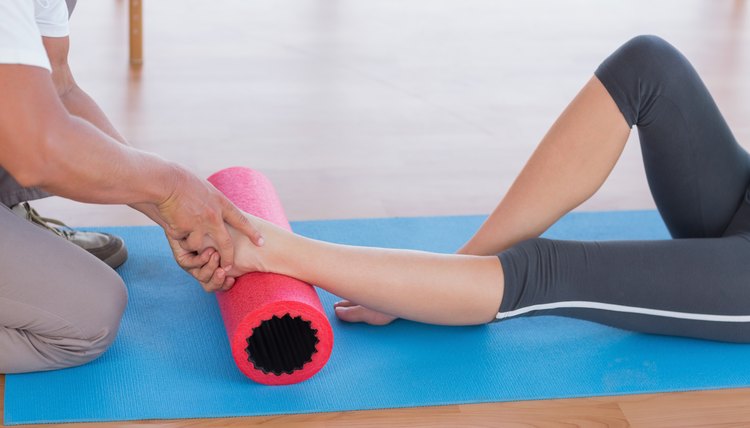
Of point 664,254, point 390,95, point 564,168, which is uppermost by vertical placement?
point 564,168

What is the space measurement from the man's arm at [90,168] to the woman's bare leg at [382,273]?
0.06 meters

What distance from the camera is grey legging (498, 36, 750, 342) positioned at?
5.91ft

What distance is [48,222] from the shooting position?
2184 mm

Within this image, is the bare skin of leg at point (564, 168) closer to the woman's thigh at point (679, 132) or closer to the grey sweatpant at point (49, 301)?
the woman's thigh at point (679, 132)

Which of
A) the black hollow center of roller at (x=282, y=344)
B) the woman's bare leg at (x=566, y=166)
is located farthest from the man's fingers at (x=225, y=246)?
the woman's bare leg at (x=566, y=166)

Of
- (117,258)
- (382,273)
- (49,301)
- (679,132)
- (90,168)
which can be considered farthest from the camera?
(117,258)

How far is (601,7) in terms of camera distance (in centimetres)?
471

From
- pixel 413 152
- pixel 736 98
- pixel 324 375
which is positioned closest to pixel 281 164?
pixel 413 152

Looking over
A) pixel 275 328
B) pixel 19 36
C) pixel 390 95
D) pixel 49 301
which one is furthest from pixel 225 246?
pixel 390 95

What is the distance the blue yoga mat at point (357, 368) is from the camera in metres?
1.70

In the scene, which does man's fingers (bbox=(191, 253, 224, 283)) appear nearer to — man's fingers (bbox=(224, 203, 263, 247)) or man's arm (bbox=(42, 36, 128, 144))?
man's fingers (bbox=(224, 203, 263, 247))

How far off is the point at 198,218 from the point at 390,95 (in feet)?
5.79

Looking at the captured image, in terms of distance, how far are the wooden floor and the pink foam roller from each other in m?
0.10

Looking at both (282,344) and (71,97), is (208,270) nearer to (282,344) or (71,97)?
(282,344)
